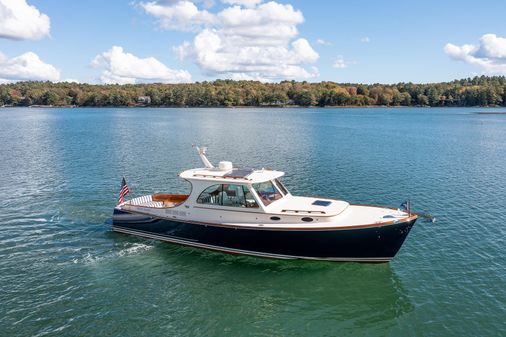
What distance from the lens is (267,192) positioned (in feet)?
61.3

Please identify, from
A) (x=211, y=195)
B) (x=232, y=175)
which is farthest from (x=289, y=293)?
(x=232, y=175)

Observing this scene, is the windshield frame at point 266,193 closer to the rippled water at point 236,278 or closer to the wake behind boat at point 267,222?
the wake behind boat at point 267,222

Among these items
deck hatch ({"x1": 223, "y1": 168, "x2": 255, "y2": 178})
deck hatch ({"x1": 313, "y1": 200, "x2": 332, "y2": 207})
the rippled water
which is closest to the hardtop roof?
deck hatch ({"x1": 223, "y1": 168, "x2": 255, "y2": 178})

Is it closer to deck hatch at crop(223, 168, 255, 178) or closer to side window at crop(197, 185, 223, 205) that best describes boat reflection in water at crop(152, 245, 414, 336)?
side window at crop(197, 185, 223, 205)

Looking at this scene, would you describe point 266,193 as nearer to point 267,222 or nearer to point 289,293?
point 267,222

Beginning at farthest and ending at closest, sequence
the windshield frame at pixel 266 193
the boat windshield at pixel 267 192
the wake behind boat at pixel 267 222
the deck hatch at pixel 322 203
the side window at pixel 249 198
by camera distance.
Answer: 1. the deck hatch at pixel 322 203
2. the boat windshield at pixel 267 192
3. the windshield frame at pixel 266 193
4. the side window at pixel 249 198
5. the wake behind boat at pixel 267 222

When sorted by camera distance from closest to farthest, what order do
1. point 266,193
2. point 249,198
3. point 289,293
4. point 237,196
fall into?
point 289,293
point 249,198
point 237,196
point 266,193

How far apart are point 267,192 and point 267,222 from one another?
5.17 feet

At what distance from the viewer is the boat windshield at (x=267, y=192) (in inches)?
718

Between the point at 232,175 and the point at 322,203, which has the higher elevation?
the point at 232,175

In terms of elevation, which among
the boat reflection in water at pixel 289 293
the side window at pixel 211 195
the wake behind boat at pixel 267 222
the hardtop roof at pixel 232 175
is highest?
the hardtop roof at pixel 232 175

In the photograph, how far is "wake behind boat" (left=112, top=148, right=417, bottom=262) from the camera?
1670 centimetres

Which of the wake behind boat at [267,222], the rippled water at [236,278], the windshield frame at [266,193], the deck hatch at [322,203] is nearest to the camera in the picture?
the rippled water at [236,278]

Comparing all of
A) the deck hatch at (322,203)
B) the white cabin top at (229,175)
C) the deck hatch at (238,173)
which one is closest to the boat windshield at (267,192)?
the white cabin top at (229,175)
